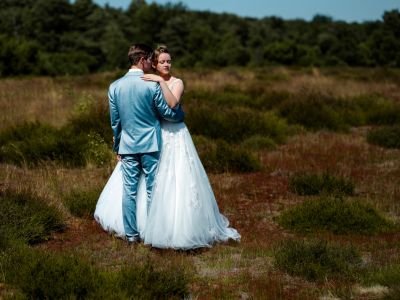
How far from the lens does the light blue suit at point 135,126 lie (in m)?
6.04

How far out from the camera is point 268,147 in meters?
12.8

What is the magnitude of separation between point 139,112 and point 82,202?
2.14m

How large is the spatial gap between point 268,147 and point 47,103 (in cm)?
695

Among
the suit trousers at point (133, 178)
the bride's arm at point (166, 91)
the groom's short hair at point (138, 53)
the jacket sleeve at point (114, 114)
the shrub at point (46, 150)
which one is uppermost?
the groom's short hair at point (138, 53)

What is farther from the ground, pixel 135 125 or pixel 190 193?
pixel 135 125

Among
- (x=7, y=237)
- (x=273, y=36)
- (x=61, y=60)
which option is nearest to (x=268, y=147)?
(x=7, y=237)

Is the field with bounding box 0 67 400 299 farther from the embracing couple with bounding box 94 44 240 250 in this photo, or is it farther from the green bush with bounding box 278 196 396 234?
the embracing couple with bounding box 94 44 240 250

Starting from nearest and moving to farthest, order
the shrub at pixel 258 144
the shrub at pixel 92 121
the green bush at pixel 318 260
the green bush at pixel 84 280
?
1. the green bush at pixel 84 280
2. the green bush at pixel 318 260
3. the shrub at pixel 92 121
4. the shrub at pixel 258 144

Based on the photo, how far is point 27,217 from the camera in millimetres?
6496

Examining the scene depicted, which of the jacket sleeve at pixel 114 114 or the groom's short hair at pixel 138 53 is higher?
the groom's short hair at pixel 138 53

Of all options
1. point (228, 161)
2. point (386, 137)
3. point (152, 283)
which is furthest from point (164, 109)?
point (386, 137)

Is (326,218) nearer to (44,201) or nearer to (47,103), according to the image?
(44,201)

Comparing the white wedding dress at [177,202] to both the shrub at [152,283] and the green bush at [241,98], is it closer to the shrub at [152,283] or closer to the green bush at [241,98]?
the shrub at [152,283]

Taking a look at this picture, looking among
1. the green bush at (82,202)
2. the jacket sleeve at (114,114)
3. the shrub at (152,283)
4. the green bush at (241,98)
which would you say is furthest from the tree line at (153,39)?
the shrub at (152,283)
